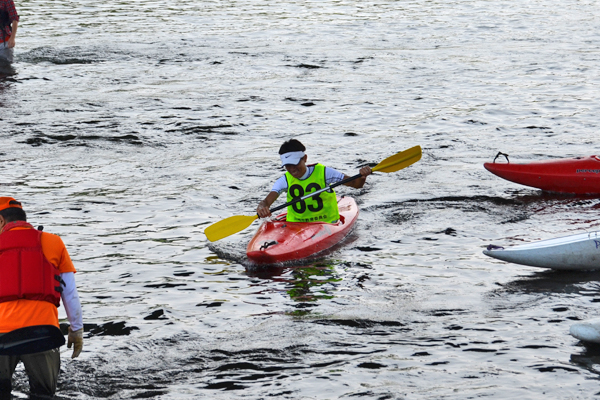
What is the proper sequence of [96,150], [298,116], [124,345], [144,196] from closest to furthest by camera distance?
[124,345] < [144,196] < [96,150] < [298,116]

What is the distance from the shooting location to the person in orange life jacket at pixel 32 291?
4.89m

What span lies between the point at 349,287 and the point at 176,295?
1.67 metres

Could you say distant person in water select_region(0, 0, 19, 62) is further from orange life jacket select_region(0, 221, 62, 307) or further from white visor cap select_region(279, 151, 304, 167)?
orange life jacket select_region(0, 221, 62, 307)

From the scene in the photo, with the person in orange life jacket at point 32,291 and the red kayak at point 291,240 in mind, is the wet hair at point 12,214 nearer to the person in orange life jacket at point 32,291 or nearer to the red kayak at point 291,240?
the person in orange life jacket at point 32,291

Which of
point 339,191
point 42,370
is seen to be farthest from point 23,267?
point 339,191

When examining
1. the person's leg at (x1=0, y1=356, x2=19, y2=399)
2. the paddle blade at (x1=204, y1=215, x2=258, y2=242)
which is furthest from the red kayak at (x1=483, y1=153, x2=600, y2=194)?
the person's leg at (x1=0, y1=356, x2=19, y2=399)

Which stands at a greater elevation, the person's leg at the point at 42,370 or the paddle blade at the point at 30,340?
the paddle blade at the point at 30,340

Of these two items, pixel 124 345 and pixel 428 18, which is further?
pixel 428 18

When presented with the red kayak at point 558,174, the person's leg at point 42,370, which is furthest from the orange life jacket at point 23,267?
the red kayak at point 558,174

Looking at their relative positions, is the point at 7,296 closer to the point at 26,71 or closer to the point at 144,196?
the point at 144,196

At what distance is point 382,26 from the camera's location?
2470 cm

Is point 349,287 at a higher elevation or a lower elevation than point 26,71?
lower

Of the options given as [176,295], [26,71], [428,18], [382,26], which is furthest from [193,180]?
[428,18]

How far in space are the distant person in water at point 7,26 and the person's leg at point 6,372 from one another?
39.7ft
